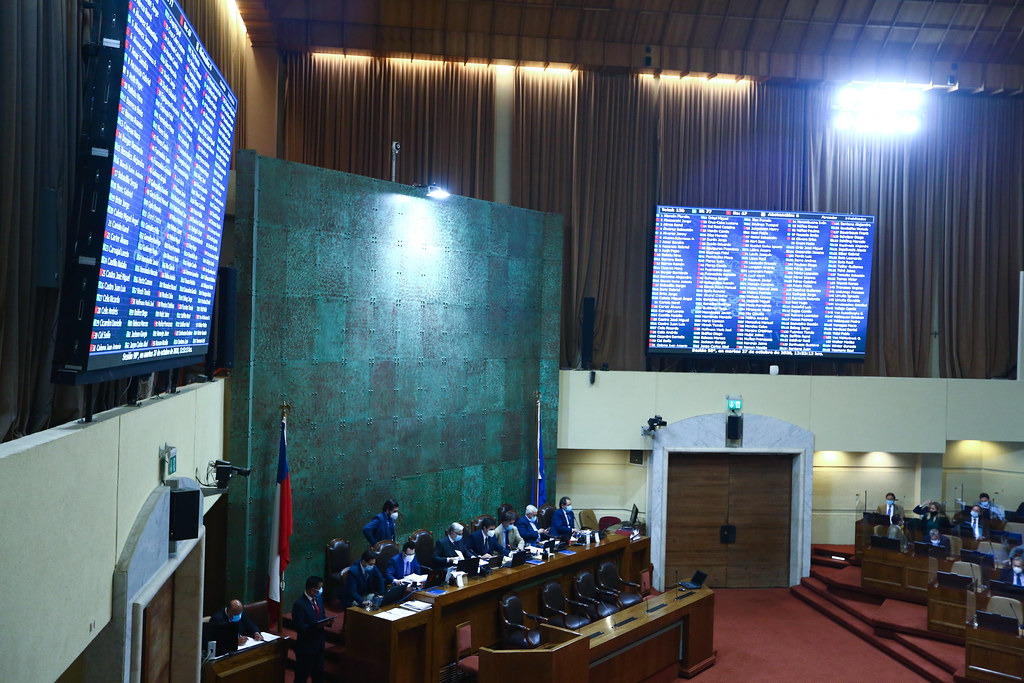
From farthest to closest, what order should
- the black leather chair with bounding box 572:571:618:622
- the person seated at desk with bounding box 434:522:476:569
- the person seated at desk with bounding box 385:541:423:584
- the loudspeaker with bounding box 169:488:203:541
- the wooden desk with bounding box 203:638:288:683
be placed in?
the black leather chair with bounding box 572:571:618:622, the person seated at desk with bounding box 434:522:476:569, the person seated at desk with bounding box 385:541:423:584, the wooden desk with bounding box 203:638:288:683, the loudspeaker with bounding box 169:488:203:541

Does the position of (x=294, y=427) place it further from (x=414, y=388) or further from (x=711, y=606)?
(x=711, y=606)

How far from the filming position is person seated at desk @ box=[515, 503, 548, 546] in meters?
10.4

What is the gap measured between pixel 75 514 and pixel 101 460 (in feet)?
1.36

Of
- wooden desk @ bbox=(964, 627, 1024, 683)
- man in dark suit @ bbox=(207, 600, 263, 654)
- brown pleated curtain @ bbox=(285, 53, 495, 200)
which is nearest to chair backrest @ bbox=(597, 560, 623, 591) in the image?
wooden desk @ bbox=(964, 627, 1024, 683)

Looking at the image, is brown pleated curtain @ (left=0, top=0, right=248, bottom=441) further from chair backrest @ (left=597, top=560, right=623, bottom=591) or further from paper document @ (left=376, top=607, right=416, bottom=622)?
chair backrest @ (left=597, top=560, right=623, bottom=591)

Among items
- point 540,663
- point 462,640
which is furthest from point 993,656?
point 462,640

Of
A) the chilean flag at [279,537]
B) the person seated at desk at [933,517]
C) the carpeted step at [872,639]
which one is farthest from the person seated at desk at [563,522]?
the person seated at desk at [933,517]

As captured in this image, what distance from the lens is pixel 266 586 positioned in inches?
338

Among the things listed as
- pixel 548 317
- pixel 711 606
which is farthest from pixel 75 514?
pixel 548 317

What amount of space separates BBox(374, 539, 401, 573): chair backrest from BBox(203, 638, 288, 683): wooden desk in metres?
1.60

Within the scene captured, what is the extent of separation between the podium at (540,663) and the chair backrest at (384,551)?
1662 millimetres

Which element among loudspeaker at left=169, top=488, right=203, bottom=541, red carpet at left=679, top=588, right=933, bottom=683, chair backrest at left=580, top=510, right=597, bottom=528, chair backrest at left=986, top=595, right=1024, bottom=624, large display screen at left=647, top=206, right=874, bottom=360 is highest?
large display screen at left=647, top=206, right=874, bottom=360

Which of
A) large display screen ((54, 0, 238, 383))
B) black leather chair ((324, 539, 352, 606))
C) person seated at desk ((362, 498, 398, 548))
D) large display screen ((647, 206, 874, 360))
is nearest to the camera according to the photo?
large display screen ((54, 0, 238, 383))

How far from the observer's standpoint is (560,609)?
9.29 metres
